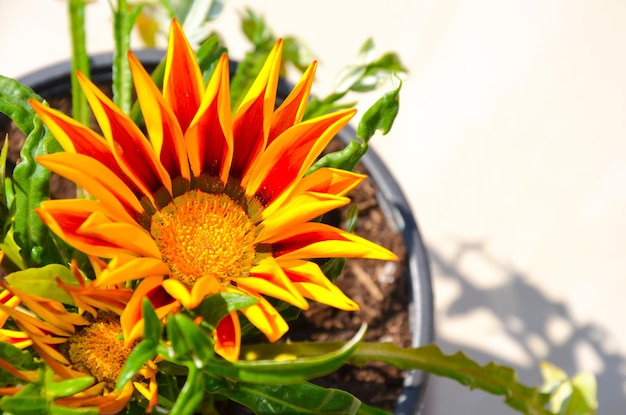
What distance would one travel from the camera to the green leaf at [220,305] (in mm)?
462

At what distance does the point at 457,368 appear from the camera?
713 millimetres

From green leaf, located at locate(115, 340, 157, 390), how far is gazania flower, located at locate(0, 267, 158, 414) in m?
0.06

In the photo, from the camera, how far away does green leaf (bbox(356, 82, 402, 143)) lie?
604 mm

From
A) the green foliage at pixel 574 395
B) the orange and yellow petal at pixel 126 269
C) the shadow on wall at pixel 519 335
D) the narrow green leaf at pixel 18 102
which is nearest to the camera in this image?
the orange and yellow petal at pixel 126 269

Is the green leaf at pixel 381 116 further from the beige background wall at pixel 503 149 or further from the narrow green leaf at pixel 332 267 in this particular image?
the beige background wall at pixel 503 149

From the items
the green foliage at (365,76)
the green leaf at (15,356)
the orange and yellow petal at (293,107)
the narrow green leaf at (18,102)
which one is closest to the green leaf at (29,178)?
the narrow green leaf at (18,102)

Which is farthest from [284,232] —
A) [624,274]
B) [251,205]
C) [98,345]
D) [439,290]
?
[624,274]

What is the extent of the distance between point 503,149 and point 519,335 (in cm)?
33

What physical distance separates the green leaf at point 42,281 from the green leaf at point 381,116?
28cm

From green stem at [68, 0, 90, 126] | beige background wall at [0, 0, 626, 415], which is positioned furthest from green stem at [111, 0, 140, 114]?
beige background wall at [0, 0, 626, 415]

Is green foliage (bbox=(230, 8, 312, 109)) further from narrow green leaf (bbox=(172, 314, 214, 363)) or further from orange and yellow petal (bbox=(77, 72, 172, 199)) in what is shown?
narrow green leaf (bbox=(172, 314, 214, 363))

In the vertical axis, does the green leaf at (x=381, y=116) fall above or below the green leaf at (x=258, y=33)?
below

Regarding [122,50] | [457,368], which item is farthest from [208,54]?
[457,368]

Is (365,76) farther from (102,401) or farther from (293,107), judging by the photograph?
(102,401)
